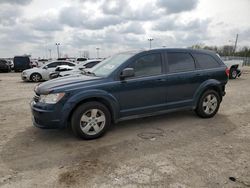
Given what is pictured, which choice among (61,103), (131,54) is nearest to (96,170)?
(61,103)

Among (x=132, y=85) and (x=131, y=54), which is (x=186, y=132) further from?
(x=131, y=54)

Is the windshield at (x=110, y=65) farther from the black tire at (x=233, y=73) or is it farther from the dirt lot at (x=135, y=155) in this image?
the black tire at (x=233, y=73)

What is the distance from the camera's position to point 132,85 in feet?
16.8

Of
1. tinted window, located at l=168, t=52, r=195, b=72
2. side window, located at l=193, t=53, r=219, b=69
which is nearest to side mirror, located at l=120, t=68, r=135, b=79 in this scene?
tinted window, located at l=168, t=52, r=195, b=72

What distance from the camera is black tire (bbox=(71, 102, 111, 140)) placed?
467 centimetres

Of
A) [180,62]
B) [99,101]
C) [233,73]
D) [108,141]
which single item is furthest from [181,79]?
[233,73]

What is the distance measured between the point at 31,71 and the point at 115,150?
13.8 meters

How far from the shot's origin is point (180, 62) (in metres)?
5.86

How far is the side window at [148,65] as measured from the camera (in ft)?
17.4

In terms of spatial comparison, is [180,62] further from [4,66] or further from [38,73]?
[4,66]

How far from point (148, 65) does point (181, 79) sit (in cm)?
89

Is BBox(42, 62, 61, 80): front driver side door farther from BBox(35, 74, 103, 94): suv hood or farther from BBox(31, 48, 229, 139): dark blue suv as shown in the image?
BBox(35, 74, 103, 94): suv hood

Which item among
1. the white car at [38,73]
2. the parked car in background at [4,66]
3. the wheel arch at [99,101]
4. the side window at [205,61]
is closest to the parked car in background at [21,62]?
the parked car in background at [4,66]

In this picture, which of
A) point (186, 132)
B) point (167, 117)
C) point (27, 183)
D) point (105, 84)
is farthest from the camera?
point (167, 117)
